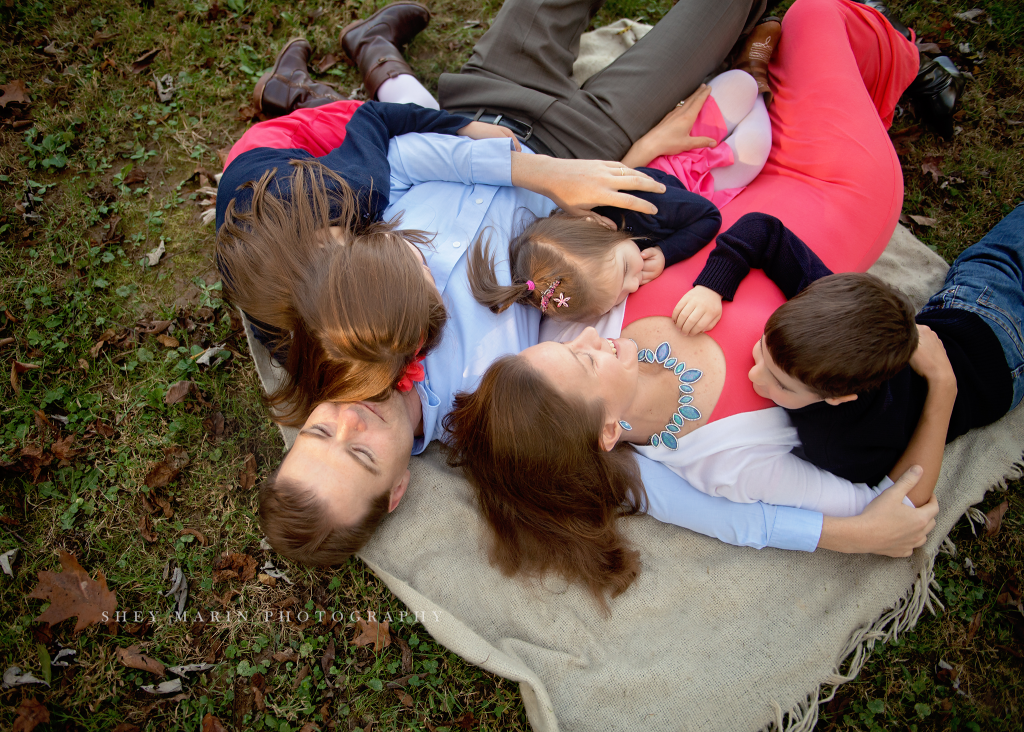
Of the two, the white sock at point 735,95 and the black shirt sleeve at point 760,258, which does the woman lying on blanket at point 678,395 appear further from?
the white sock at point 735,95

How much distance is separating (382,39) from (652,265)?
303cm

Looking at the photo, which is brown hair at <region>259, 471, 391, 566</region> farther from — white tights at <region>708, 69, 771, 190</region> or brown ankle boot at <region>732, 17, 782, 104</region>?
brown ankle boot at <region>732, 17, 782, 104</region>

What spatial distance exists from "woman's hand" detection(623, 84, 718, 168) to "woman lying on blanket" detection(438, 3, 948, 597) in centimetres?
49

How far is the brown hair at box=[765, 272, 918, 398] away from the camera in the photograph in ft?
8.14

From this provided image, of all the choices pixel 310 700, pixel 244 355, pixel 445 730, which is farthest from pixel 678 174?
pixel 310 700

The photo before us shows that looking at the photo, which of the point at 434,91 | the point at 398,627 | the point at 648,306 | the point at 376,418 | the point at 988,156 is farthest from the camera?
the point at 434,91

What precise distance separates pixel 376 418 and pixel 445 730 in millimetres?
1921

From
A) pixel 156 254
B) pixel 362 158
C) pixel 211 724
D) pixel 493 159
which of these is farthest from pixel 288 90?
pixel 211 724

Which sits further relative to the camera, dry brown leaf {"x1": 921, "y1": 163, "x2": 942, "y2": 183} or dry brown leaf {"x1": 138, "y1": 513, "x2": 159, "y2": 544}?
dry brown leaf {"x1": 921, "y1": 163, "x2": 942, "y2": 183}

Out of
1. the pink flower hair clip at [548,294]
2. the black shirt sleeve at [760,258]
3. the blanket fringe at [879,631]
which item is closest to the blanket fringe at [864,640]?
the blanket fringe at [879,631]

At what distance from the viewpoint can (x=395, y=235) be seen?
2951 mm

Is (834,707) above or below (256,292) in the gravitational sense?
below

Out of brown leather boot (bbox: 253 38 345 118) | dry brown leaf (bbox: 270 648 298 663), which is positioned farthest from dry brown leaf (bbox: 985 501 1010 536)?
brown leather boot (bbox: 253 38 345 118)

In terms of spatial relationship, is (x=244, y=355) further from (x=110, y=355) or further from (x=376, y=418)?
(x=376, y=418)
